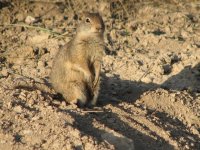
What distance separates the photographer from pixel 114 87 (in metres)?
7.21

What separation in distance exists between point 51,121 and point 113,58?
2.81m

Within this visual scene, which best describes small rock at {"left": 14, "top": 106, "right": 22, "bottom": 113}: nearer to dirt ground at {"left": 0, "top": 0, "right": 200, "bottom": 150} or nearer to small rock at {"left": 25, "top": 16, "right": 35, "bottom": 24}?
dirt ground at {"left": 0, "top": 0, "right": 200, "bottom": 150}

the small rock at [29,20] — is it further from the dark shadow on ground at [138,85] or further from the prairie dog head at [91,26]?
the prairie dog head at [91,26]

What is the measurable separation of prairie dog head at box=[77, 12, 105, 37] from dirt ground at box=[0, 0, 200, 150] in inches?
29.5

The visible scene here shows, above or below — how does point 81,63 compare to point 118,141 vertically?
above

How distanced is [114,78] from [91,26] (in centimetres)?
151

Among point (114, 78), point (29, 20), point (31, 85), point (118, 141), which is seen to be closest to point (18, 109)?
point (31, 85)

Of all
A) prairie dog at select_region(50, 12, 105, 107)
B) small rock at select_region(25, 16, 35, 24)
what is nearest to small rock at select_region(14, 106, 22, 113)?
prairie dog at select_region(50, 12, 105, 107)

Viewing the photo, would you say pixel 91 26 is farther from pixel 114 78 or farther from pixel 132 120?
pixel 114 78

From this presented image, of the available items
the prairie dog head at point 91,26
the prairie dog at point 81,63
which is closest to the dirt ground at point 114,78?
the prairie dog at point 81,63

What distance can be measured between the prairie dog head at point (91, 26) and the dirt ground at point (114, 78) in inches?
29.5

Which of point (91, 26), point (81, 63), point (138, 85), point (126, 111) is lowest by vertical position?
point (138, 85)

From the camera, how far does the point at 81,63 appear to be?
6.20 metres

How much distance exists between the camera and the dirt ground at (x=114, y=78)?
5.17 meters
